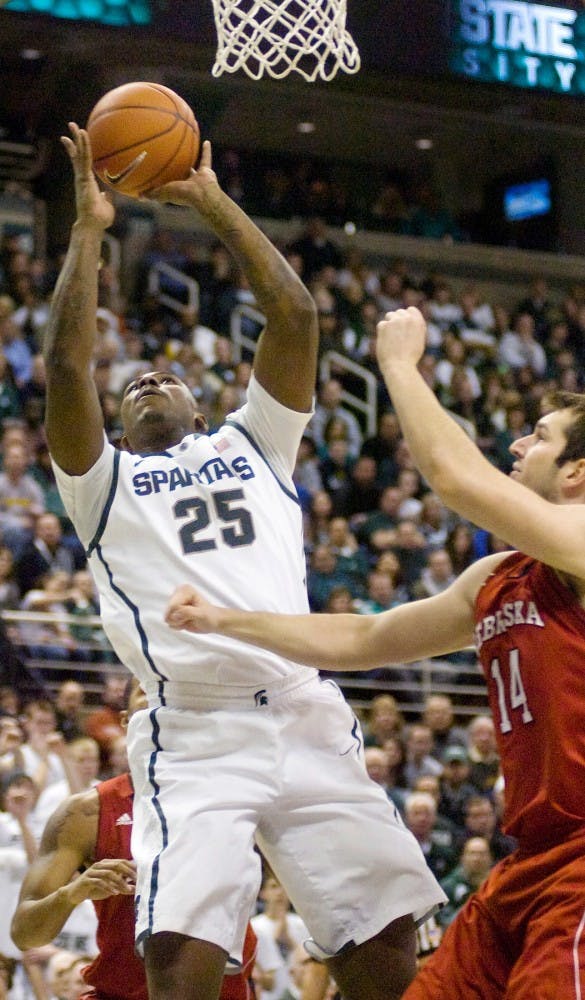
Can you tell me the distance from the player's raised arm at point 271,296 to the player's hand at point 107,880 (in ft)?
4.54

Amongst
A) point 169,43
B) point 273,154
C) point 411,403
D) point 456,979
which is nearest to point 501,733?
point 456,979

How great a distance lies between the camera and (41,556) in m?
10.8

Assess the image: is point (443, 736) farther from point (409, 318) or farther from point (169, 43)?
point (409, 318)

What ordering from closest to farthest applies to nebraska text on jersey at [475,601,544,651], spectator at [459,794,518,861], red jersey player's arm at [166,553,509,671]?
1. nebraska text on jersey at [475,601,544,651]
2. red jersey player's arm at [166,553,509,671]
3. spectator at [459,794,518,861]

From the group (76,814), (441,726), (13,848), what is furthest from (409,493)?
(76,814)

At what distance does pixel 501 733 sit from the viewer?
378cm

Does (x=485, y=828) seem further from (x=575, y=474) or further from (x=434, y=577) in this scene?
(x=575, y=474)

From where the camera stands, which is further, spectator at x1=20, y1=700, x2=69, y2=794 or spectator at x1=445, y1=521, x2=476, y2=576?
spectator at x1=445, y1=521, x2=476, y2=576

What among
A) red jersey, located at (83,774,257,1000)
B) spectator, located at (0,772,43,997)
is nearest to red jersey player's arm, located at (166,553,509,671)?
red jersey, located at (83,774,257,1000)

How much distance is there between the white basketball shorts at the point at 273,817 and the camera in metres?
4.05

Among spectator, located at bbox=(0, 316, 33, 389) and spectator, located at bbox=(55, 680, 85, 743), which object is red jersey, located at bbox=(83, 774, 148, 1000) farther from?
spectator, located at bbox=(0, 316, 33, 389)

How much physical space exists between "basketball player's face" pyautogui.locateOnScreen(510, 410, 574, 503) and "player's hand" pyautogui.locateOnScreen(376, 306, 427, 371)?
355mm

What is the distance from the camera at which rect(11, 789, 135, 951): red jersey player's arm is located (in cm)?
465

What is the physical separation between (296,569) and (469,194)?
1727 centimetres
